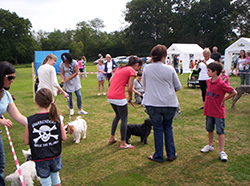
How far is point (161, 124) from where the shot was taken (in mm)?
3234

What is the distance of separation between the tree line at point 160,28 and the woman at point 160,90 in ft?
151

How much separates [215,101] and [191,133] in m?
1.49

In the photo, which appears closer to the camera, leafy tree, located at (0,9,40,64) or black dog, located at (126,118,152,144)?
black dog, located at (126,118,152,144)

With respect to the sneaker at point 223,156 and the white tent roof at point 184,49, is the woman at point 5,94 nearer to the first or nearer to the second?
the sneaker at point 223,156

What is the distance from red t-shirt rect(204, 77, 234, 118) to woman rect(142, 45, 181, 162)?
0.75 meters

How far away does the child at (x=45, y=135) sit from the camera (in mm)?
2072

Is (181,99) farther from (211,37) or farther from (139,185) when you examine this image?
(211,37)

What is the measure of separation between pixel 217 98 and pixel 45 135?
282cm

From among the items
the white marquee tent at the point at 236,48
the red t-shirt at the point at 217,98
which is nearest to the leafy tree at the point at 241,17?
the white marquee tent at the point at 236,48

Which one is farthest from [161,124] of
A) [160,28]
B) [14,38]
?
[14,38]

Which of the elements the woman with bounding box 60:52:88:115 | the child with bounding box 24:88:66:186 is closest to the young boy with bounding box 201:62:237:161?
the child with bounding box 24:88:66:186

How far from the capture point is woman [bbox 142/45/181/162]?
10.1ft

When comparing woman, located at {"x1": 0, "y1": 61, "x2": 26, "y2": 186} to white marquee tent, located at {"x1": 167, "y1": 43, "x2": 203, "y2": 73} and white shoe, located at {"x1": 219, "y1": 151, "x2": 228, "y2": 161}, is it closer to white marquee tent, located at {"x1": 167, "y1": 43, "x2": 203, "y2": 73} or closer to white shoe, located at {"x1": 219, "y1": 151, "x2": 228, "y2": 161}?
white shoe, located at {"x1": 219, "y1": 151, "x2": 228, "y2": 161}

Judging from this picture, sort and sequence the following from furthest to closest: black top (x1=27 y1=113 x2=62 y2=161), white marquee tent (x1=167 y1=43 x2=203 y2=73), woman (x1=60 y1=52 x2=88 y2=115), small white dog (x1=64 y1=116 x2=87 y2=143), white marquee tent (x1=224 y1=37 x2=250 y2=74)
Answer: white marquee tent (x1=167 y1=43 x2=203 y2=73)
white marquee tent (x1=224 y1=37 x2=250 y2=74)
woman (x1=60 y1=52 x2=88 y2=115)
small white dog (x1=64 y1=116 x2=87 y2=143)
black top (x1=27 y1=113 x2=62 y2=161)
